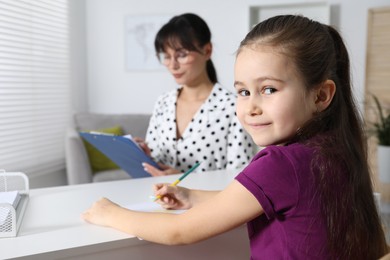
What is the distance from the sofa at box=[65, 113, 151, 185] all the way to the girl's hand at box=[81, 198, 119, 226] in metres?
2.76

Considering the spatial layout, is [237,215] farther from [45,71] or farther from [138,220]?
[45,71]

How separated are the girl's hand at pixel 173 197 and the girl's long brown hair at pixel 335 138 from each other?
342 millimetres

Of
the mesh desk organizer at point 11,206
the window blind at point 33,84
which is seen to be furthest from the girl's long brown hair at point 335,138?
the window blind at point 33,84

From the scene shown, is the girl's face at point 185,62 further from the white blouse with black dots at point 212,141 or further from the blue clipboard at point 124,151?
the blue clipboard at point 124,151

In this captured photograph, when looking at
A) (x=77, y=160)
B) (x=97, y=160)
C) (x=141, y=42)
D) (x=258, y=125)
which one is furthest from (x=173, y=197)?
(x=141, y=42)

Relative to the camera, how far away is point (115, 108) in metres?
4.88

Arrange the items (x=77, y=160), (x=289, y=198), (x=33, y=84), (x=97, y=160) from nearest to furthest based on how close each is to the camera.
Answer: (x=289, y=198) → (x=77, y=160) → (x=33, y=84) → (x=97, y=160)

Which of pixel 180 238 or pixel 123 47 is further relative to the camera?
pixel 123 47

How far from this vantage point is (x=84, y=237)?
88 centimetres

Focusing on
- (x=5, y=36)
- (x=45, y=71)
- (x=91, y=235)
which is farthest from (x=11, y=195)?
(x=45, y=71)

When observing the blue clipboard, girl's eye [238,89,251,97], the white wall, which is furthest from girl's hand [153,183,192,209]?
the white wall

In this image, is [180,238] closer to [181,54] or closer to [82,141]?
[181,54]

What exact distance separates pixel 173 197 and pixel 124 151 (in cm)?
73

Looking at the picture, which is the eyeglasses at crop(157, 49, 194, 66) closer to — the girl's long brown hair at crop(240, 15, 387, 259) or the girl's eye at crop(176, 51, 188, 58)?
the girl's eye at crop(176, 51, 188, 58)
